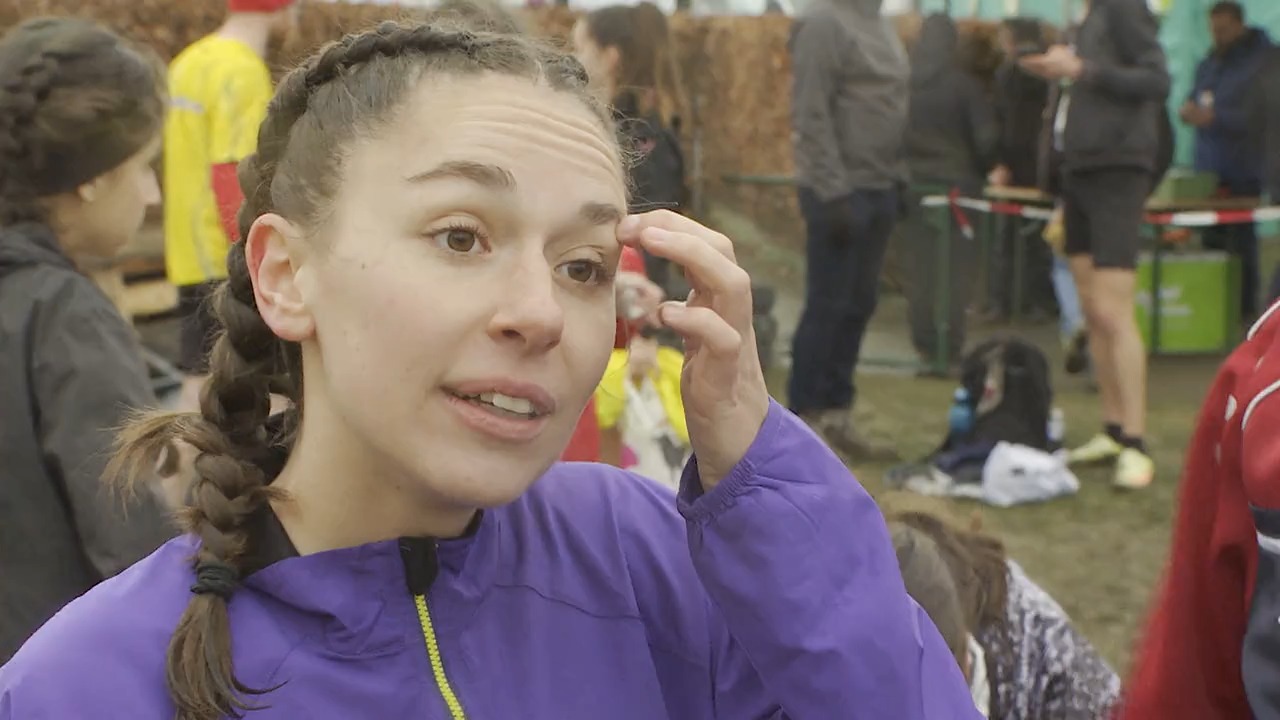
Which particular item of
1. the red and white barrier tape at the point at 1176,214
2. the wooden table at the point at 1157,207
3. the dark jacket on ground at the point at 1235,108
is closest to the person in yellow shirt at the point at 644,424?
the wooden table at the point at 1157,207

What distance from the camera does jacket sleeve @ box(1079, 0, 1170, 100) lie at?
20.5ft

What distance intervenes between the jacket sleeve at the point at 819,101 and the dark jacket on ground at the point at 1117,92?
102 centimetres

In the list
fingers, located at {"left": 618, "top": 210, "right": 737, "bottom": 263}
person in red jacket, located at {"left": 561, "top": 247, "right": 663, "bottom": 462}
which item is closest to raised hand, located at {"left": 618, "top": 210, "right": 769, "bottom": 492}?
fingers, located at {"left": 618, "top": 210, "right": 737, "bottom": 263}

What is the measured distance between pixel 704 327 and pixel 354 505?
15.0 inches

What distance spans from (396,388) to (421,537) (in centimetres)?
17

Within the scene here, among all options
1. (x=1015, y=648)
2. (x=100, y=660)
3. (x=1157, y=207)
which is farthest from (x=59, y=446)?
(x=1157, y=207)

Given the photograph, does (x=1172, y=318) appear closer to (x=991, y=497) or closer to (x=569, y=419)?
(x=991, y=497)

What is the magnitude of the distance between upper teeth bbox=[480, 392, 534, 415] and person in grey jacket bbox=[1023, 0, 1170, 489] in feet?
17.7

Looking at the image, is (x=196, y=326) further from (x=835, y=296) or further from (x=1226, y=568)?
(x=835, y=296)

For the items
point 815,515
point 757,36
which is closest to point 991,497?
point 815,515

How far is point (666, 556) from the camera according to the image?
152cm

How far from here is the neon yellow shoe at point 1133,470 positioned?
6.47 meters

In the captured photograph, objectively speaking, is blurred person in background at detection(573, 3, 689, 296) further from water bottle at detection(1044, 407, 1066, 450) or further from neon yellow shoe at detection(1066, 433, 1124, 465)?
neon yellow shoe at detection(1066, 433, 1124, 465)

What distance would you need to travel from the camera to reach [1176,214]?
363 inches
